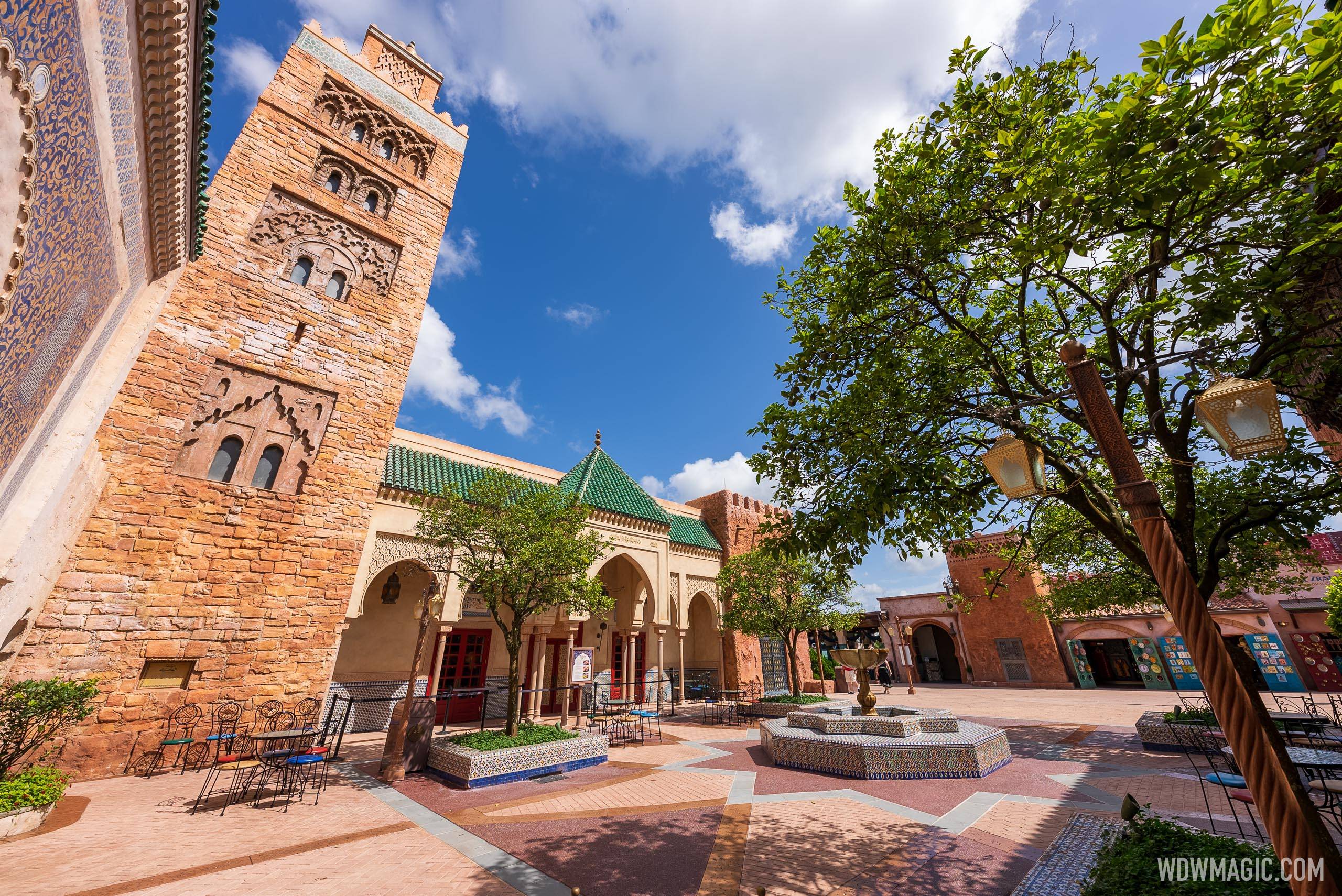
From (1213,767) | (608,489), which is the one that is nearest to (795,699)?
(608,489)

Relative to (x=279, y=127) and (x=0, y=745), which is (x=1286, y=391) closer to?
(x=0, y=745)

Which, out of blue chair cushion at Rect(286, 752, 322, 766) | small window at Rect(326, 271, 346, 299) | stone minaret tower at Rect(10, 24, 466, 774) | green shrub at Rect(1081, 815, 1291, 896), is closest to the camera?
green shrub at Rect(1081, 815, 1291, 896)

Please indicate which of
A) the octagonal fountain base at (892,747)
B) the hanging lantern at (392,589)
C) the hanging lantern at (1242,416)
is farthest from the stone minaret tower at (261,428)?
the hanging lantern at (1242,416)

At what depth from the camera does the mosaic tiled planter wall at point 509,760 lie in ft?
24.4

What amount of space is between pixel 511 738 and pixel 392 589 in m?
6.98

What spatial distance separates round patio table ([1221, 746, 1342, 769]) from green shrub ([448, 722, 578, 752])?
27.7 feet

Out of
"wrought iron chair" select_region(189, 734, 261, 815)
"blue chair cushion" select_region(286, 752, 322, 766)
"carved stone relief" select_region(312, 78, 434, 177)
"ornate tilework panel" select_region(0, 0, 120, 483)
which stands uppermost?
"carved stone relief" select_region(312, 78, 434, 177)

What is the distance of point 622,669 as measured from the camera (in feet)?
57.6

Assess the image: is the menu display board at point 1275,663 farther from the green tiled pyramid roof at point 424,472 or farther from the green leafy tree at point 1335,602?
the green tiled pyramid roof at point 424,472

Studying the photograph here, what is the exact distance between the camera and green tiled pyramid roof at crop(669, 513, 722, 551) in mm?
18750

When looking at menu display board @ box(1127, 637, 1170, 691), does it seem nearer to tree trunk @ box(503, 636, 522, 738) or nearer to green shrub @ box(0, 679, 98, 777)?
tree trunk @ box(503, 636, 522, 738)

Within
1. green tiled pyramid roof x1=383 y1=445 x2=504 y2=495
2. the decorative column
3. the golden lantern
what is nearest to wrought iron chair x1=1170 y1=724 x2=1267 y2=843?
the golden lantern

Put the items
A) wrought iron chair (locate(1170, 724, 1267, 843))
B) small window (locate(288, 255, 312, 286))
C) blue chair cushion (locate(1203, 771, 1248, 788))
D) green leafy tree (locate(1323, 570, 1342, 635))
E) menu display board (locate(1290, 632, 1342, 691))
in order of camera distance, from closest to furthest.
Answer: blue chair cushion (locate(1203, 771, 1248, 788)) → wrought iron chair (locate(1170, 724, 1267, 843)) → small window (locate(288, 255, 312, 286)) → green leafy tree (locate(1323, 570, 1342, 635)) → menu display board (locate(1290, 632, 1342, 691))

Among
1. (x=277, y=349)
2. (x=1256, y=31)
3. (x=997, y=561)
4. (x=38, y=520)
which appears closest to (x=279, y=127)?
(x=277, y=349)
